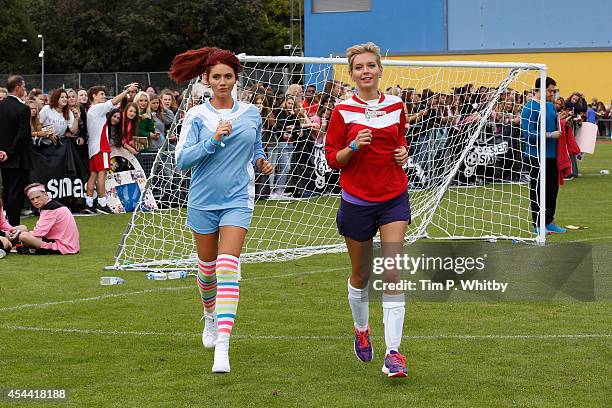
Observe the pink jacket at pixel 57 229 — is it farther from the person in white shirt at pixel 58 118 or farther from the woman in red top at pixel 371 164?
the woman in red top at pixel 371 164

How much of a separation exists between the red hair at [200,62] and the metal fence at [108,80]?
40.4m

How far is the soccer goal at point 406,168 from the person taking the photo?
45.8ft

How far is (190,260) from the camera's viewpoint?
Result: 43.0 ft

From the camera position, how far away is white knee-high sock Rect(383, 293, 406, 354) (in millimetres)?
7234

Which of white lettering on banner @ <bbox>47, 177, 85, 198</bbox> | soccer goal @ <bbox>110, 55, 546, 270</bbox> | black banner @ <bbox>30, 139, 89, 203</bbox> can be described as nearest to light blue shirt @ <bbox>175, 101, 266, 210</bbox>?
soccer goal @ <bbox>110, 55, 546, 270</bbox>

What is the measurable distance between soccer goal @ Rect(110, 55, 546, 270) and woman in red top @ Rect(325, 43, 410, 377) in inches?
222

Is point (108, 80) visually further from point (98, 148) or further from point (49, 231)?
point (49, 231)

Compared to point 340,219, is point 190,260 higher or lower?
lower

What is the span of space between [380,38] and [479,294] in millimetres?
38872

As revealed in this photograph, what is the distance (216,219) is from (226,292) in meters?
0.56

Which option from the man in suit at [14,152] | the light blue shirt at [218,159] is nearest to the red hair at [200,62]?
the light blue shirt at [218,159]

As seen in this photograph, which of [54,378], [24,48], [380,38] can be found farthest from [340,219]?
[24,48]

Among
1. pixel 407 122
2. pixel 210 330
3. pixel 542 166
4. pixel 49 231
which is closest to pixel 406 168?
pixel 407 122

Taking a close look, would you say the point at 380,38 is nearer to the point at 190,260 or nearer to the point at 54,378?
the point at 190,260
